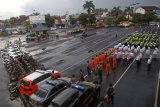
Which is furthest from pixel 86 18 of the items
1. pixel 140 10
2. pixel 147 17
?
pixel 140 10

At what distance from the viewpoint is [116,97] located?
15.2 meters

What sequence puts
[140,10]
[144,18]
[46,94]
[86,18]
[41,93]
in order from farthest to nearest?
[140,10] < [86,18] < [144,18] < [41,93] < [46,94]

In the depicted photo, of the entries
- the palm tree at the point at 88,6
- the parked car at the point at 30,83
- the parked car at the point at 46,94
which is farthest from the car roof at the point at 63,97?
the palm tree at the point at 88,6

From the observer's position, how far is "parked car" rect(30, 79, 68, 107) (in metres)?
13.0

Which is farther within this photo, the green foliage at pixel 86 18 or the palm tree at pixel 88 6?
the palm tree at pixel 88 6

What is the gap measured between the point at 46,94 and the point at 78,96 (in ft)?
7.31

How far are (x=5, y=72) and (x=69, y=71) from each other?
831 cm

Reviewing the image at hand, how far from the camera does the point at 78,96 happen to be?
12719 mm

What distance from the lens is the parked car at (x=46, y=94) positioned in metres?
13.0

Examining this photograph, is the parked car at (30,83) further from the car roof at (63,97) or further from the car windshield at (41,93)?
the car roof at (63,97)

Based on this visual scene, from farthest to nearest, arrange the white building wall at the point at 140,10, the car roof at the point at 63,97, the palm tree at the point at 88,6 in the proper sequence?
the white building wall at the point at 140,10, the palm tree at the point at 88,6, the car roof at the point at 63,97

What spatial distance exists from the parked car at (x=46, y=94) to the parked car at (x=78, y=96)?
1134mm

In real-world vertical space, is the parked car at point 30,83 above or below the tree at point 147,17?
below

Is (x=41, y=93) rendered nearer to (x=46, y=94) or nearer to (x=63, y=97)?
(x=46, y=94)
